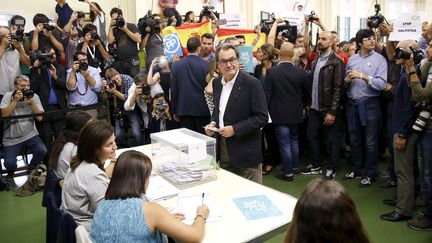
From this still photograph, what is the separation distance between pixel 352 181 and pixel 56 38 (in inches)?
155

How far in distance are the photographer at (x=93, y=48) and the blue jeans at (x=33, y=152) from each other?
1174 millimetres

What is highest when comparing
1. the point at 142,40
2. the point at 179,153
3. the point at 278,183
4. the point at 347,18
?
the point at 347,18

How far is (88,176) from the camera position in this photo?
6.20 feet

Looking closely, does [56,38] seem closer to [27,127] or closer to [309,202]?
[27,127]

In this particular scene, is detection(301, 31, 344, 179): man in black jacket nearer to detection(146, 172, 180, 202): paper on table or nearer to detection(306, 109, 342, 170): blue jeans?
detection(306, 109, 342, 170): blue jeans

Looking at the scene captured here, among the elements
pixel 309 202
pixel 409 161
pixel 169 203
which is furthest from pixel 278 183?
pixel 309 202

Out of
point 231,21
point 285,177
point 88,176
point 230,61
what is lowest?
point 285,177

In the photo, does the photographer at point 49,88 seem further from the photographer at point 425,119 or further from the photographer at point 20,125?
the photographer at point 425,119

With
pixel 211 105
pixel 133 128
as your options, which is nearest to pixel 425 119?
pixel 211 105

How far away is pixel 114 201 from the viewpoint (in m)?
1.51

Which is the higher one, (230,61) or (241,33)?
(241,33)

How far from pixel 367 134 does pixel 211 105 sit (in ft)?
5.17

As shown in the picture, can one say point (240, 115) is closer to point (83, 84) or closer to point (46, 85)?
point (83, 84)

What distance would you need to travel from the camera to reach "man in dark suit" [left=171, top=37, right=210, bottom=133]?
3.90m
